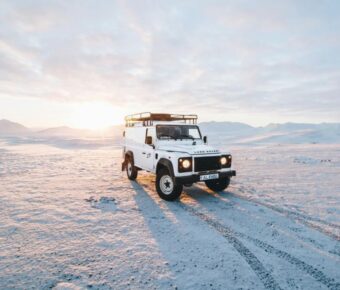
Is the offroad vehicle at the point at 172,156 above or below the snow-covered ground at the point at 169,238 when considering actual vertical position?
above

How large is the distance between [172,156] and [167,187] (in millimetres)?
1014

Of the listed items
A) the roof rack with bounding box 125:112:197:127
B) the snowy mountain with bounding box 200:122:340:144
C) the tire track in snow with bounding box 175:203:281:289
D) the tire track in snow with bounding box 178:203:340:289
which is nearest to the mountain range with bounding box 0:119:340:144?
the snowy mountain with bounding box 200:122:340:144

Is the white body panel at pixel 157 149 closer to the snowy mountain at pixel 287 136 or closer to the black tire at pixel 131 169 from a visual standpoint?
the black tire at pixel 131 169

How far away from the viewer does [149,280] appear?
341cm

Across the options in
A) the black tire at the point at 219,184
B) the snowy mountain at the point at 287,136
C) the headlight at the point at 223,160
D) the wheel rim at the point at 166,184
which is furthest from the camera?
the snowy mountain at the point at 287,136

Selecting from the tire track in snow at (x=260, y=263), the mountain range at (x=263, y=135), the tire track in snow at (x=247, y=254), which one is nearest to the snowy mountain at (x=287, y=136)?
the mountain range at (x=263, y=135)

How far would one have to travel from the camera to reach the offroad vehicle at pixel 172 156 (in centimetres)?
692

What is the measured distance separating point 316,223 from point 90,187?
6.97m

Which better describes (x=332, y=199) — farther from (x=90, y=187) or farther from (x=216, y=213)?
(x=90, y=187)

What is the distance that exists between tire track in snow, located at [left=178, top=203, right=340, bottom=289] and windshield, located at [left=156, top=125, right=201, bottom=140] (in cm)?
369

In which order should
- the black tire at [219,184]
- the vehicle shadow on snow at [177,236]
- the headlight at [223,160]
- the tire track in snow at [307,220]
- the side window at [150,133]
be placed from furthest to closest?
1. the side window at [150,133]
2. the black tire at [219,184]
3. the headlight at [223,160]
4. the tire track in snow at [307,220]
5. the vehicle shadow on snow at [177,236]

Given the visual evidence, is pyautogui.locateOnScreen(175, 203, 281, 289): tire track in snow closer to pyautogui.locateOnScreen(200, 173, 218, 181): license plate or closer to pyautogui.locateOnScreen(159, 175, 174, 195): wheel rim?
pyautogui.locateOnScreen(200, 173, 218, 181): license plate

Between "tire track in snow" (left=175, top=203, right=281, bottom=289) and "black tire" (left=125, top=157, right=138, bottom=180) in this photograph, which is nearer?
"tire track in snow" (left=175, top=203, right=281, bottom=289)

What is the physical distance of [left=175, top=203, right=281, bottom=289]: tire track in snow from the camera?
3.39 m
